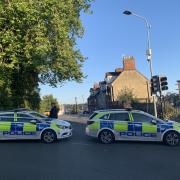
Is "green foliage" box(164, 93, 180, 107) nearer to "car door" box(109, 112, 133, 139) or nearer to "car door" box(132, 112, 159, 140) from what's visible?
"car door" box(132, 112, 159, 140)

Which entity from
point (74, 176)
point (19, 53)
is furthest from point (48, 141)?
point (19, 53)

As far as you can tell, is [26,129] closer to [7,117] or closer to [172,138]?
[7,117]

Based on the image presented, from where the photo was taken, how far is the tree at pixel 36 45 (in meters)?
26.1

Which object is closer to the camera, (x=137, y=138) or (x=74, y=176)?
(x=74, y=176)

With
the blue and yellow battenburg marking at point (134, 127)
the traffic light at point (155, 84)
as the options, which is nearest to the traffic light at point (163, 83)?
the traffic light at point (155, 84)

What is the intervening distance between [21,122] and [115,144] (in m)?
4.42

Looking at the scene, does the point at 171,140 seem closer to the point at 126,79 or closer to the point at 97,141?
the point at 97,141

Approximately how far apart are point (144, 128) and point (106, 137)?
67.7 inches

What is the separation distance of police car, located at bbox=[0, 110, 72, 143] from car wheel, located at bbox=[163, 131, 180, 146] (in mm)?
4738

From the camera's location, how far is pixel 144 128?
58.5 ft

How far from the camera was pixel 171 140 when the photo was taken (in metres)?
17.5

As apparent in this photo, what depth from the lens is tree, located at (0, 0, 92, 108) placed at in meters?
26.1

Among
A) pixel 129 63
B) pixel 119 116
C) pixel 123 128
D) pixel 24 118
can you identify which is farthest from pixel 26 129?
pixel 129 63

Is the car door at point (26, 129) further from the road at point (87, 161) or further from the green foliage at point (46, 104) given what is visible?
the green foliage at point (46, 104)
